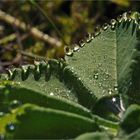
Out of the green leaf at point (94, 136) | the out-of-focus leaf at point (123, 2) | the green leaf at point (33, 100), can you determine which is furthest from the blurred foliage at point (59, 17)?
the green leaf at point (94, 136)

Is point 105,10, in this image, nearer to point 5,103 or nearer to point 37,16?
point 37,16

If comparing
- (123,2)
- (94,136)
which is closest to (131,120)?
(94,136)

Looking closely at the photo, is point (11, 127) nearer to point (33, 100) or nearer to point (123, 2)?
point (33, 100)

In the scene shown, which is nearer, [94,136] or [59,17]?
[94,136]

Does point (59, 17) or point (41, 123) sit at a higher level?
point (59, 17)

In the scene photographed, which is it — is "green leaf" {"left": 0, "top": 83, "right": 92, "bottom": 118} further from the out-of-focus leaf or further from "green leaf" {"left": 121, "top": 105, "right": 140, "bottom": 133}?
the out-of-focus leaf

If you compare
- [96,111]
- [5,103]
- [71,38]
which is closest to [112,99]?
[96,111]

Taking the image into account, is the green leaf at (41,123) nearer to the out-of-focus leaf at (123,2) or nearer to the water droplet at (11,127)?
the water droplet at (11,127)
